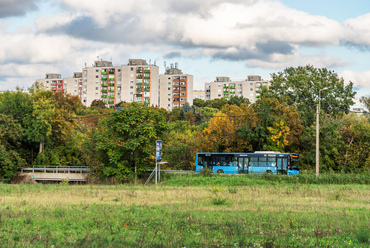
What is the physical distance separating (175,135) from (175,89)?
105253mm

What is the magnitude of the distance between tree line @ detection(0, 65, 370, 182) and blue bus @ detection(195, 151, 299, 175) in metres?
5.85

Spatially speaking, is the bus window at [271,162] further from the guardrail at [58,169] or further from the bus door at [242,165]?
the guardrail at [58,169]

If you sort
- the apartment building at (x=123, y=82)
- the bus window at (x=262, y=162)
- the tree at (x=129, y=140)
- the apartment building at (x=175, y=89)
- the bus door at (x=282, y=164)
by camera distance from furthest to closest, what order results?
the apartment building at (x=175, y=89) < the apartment building at (x=123, y=82) < the bus window at (x=262, y=162) < the bus door at (x=282, y=164) < the tree at (x=129, y=140)

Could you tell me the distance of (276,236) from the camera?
12.9 metres

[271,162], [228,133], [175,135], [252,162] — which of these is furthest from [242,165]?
[175,135]

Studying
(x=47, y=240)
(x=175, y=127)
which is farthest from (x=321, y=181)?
(x=175, y=127)

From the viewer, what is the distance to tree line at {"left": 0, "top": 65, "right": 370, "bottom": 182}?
4547cm

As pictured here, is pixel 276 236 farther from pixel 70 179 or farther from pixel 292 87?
pixel 292 87

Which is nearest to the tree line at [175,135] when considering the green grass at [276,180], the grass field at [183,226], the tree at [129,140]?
the tree at [129,140]

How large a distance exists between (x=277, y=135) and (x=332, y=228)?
129 ft

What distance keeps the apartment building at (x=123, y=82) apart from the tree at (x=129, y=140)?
109584 mm

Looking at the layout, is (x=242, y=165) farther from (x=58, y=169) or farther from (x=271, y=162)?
(x=58, y=169)

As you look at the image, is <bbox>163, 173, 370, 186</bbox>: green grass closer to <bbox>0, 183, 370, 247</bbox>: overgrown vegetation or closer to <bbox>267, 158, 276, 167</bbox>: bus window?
<bbox>267, 158, 276, 167</bbox>: bus window

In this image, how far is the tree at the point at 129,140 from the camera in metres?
44.1
